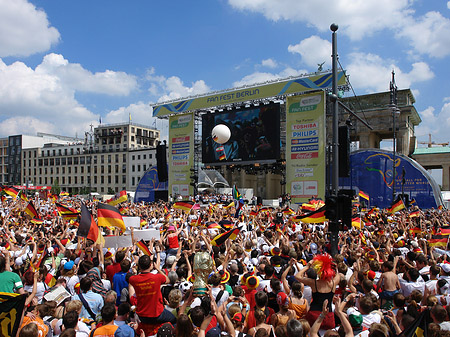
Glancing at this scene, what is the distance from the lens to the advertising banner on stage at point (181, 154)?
140ft

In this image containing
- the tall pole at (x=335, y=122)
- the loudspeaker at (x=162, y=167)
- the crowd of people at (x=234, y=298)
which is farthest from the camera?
the loudspeaker at (x=162, y=167)

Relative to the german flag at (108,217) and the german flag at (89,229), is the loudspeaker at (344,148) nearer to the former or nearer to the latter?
the german flag at (108,217)

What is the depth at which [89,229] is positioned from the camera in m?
8.56

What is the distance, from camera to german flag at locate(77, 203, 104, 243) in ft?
26.7

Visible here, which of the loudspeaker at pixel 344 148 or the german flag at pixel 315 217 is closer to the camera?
the german flag at pixel 315 217

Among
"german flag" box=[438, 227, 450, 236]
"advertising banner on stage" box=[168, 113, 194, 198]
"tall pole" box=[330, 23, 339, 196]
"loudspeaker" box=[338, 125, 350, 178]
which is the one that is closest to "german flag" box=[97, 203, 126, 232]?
"tall pole" box=[330, 23, 339, 196]

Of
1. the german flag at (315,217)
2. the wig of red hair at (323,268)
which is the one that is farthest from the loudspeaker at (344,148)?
the wig of red hair at (323,268)

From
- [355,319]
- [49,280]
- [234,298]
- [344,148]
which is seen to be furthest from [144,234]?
[344,148]

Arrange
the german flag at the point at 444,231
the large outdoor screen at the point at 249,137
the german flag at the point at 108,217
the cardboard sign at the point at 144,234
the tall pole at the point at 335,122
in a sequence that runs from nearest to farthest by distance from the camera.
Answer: the cardboard sign at the point at 144,234, the german flag at the point at 108,217, the german flag at the point at 444,231, the tall pole at the point at 335,122, the large outdoor screen at the point at 249,137

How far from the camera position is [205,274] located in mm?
5633

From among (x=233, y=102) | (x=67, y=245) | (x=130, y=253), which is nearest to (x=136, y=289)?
(x=130, y=253)

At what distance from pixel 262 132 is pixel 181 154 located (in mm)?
11302

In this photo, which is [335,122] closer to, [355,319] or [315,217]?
[315,217]

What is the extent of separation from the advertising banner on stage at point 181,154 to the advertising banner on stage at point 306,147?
43.3 ft
